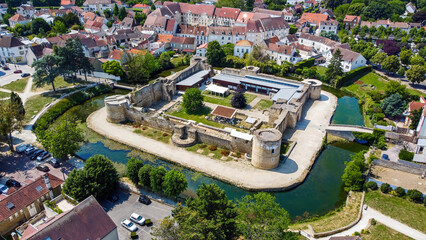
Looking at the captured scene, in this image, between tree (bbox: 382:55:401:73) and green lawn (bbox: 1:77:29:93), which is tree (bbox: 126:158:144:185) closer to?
green lawn (bbox: 1:77:29:93)

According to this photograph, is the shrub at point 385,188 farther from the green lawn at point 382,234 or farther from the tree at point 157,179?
the tree at point 157,179

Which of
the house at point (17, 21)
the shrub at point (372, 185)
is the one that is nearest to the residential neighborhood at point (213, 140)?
the shrub at point (372, 185)

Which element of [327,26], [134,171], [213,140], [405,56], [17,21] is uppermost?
[327,26]

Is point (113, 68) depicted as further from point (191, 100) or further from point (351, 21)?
point (351, 21)

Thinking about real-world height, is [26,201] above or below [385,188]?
below

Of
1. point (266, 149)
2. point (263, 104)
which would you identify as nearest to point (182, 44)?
point (263, 104)

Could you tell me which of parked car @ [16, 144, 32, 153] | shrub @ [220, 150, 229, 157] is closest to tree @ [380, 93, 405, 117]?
shrub @ [220, 150, 229, 157]
